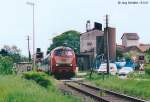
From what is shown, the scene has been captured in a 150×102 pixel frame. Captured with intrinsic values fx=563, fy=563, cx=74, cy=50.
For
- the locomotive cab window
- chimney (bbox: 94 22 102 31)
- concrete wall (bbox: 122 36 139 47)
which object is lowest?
the locomotive cab window

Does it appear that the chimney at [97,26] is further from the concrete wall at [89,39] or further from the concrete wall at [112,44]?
the concrete wall at [112,44]

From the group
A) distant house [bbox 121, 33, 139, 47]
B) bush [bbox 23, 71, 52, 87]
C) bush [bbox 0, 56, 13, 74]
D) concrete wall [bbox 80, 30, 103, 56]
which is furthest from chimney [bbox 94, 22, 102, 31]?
bush [bbox 23, 71, 52, 87]

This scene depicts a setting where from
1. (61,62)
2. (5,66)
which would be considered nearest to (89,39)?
(5,66)

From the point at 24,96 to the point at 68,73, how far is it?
112 feet

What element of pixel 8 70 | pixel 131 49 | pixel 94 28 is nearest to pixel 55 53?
pixel 8 70

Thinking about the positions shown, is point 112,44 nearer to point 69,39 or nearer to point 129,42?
point 69,39

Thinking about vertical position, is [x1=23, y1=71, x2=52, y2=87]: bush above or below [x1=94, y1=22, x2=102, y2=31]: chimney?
below

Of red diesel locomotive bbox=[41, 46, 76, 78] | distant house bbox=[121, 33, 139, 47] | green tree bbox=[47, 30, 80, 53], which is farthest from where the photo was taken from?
distant house bbox=[121, 33, 139, 47]

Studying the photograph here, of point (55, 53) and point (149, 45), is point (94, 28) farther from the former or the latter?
point (55, 53)

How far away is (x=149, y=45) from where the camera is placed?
6127 inches

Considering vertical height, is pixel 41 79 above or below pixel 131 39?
Answer: below

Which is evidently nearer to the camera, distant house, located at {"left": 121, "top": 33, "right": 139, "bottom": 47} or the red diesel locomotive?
the red diesel locomotive

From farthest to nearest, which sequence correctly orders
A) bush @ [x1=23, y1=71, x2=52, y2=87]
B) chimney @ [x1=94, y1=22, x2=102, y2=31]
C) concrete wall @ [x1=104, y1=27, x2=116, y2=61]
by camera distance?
chimney @ [x1=94, y1=22, x2=102, y2=31], concrete wall @ [x1=104, y1=27, x2=116, y2=61], bush @ [x1=23, y1=71, x2=52, y2=87]

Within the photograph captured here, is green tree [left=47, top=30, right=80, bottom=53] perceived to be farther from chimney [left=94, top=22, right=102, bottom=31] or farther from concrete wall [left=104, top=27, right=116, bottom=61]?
concrete wall [left=104, top=27, right=116, bottom=61]
